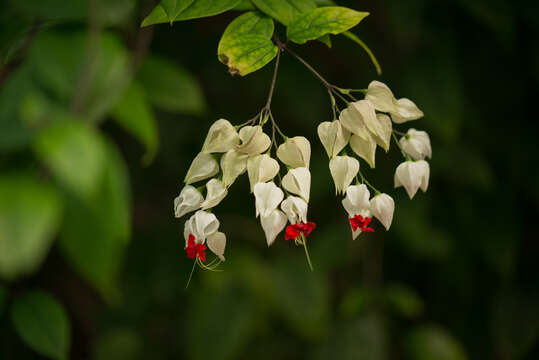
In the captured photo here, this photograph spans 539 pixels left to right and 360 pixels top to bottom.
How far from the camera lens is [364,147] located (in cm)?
49

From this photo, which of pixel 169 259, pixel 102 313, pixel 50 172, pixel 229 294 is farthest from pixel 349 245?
pixel 50 172

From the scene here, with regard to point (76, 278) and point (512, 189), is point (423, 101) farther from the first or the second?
point (76, 278)

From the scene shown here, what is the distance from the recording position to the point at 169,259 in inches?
50.2

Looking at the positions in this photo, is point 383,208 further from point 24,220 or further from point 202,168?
point 24,220

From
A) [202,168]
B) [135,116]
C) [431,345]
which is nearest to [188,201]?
[202,168]

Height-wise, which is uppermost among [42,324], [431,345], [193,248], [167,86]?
[193,248]

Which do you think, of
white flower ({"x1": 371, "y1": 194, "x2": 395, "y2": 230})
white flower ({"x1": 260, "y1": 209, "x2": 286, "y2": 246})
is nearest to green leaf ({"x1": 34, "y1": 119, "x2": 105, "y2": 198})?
white flower ({"x1": 260, "y1": 209, "x2": 286, "y2": 246})

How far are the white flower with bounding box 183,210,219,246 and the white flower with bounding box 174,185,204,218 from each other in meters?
0.02

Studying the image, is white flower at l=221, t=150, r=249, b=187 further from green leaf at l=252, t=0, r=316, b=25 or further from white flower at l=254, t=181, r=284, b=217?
green leaf at l=252, t=0, r=316, b=25

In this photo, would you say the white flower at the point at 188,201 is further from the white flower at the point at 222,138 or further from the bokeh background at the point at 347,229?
the bokeh background at the point at 347,229

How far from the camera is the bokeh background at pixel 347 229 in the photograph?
42.9 inches

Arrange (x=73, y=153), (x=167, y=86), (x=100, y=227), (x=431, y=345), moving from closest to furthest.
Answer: (x=73, y=153), (x=100, y=227), (x=167, y=86), (x=431, y=345)

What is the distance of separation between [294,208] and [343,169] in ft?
0.19

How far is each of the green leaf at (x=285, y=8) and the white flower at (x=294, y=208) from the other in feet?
0.57
